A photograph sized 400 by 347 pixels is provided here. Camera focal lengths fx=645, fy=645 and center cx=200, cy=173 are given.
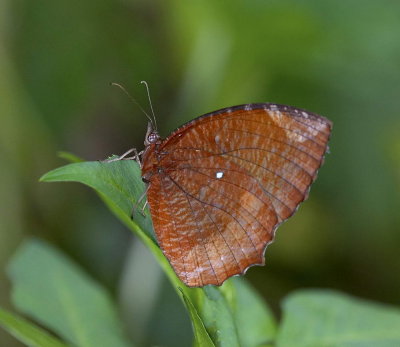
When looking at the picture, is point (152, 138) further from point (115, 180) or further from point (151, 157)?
point (115, 180)

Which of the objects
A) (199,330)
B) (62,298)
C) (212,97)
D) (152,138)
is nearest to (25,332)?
(199,330)

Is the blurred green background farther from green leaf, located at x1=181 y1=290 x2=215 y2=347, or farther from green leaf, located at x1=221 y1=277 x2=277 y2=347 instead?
green leaf, located at x1=181 y1=290 x2=215 y2=347

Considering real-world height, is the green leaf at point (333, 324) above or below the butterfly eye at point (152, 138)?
below

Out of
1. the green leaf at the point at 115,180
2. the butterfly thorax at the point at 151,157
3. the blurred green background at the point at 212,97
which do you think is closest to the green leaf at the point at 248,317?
the green leaf at the point at 115,180

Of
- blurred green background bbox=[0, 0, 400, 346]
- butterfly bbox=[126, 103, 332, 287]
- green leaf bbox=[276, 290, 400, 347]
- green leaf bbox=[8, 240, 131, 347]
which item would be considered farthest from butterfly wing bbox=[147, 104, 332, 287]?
blurred green background bbox=[0, 0, 400, 346]

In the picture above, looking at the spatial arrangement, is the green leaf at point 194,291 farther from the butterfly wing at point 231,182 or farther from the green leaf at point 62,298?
the green leaf at point 62,298

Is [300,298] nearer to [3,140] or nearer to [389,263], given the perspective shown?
[389,263]
